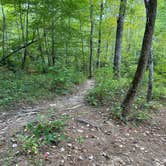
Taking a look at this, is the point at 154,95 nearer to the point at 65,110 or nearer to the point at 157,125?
the point at 157,125

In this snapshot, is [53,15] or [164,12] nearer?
[53,15]

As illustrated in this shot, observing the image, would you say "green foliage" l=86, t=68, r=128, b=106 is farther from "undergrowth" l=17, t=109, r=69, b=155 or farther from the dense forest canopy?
"undergrowth" l=17, t=109, r=69, b=155

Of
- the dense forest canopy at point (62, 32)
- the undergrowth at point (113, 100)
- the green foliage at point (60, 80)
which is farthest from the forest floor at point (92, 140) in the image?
the dense forest canopy at point (62, 32)

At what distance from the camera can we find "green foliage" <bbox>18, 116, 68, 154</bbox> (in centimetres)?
330

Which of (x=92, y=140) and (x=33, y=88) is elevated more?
(x=33, y=88)

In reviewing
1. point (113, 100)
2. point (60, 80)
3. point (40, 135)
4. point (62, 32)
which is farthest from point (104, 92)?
point (62, 32)

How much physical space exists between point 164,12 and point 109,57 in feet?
34.0

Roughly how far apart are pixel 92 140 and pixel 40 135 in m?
1.10

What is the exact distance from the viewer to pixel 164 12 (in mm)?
12016

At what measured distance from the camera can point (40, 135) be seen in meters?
3.73

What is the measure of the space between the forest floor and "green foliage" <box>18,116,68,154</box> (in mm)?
130

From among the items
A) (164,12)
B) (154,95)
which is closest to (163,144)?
(154,95)

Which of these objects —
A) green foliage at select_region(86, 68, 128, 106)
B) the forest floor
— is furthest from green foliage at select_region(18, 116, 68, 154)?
green foliage at select_region(86, 68, 128, 106)

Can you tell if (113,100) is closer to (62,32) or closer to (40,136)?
(40,136)
